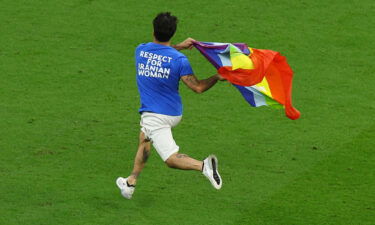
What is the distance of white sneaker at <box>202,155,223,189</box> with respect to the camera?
1159 cm

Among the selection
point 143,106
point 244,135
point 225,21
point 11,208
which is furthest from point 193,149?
point 225,21

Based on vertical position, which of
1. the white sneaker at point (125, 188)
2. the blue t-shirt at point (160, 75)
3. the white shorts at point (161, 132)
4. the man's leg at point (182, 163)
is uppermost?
the blue t-shirt at point (160, 75)

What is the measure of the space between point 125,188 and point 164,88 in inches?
52.6

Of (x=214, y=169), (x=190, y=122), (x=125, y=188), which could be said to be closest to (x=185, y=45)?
(x=214, y=169)

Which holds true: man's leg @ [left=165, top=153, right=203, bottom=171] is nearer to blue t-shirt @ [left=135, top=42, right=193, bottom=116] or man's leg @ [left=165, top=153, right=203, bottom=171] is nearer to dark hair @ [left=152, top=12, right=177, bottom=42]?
blue t-shirt @ [left=135, top=42, right=193, bottom=116]

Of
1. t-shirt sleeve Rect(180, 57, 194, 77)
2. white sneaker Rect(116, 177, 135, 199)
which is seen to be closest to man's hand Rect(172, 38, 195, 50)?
t-shirt sleeve Rect(180, 57, 194, 77)

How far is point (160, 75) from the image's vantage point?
1152cm

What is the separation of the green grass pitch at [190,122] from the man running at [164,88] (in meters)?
0.59

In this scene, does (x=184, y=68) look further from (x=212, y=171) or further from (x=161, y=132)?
(x=212, y=171)

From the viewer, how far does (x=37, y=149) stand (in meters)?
13.5

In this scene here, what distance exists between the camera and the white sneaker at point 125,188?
12.0 metres

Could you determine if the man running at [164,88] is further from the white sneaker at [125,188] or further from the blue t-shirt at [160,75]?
the white sneaker at [125,188]

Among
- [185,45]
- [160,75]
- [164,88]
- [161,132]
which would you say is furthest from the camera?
[185,45]

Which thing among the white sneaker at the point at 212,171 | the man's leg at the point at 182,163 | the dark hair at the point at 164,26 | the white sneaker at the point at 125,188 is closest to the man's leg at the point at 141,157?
the white sneaker at the point at 125,188
